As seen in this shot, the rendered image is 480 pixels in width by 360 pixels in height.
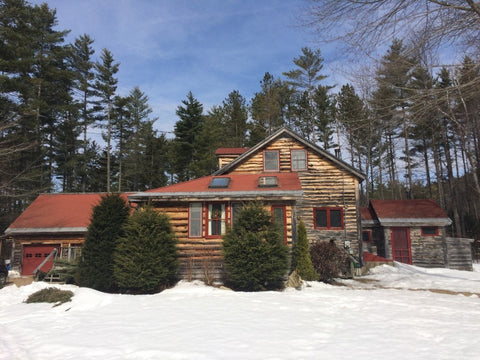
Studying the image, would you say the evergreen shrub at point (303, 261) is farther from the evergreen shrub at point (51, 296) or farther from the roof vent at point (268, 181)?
the evergreen shrub at point (51, 296)

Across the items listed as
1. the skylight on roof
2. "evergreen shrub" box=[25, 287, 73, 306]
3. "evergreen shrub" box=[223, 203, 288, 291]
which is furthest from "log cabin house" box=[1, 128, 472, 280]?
"evergreen shrub" box=[25, 287, 73, 306]

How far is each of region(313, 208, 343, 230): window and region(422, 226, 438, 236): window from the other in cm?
615

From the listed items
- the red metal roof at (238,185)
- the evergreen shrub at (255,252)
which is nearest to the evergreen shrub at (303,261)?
the evergreen shrub at (255,252)

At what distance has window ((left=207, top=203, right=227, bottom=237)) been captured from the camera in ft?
44.0

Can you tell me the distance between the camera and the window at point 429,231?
19.5m

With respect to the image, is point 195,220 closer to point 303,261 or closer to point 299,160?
point 303,261

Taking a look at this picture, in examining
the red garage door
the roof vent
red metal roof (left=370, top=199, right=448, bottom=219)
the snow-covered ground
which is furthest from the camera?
red metal roof (left=370, top=199, right=448, bottom=219)

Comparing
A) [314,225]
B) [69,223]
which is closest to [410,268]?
[314,225]

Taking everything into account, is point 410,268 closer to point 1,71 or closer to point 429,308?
point 429,308

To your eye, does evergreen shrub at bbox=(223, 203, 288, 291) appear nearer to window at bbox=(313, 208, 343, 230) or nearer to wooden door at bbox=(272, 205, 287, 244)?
wooden door at bbox=(272, 205, 287, 244)

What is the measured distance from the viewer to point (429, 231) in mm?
19625

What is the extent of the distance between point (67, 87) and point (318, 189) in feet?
93.3

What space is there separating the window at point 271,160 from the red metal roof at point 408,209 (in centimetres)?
778

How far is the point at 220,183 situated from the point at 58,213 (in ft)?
35.0
